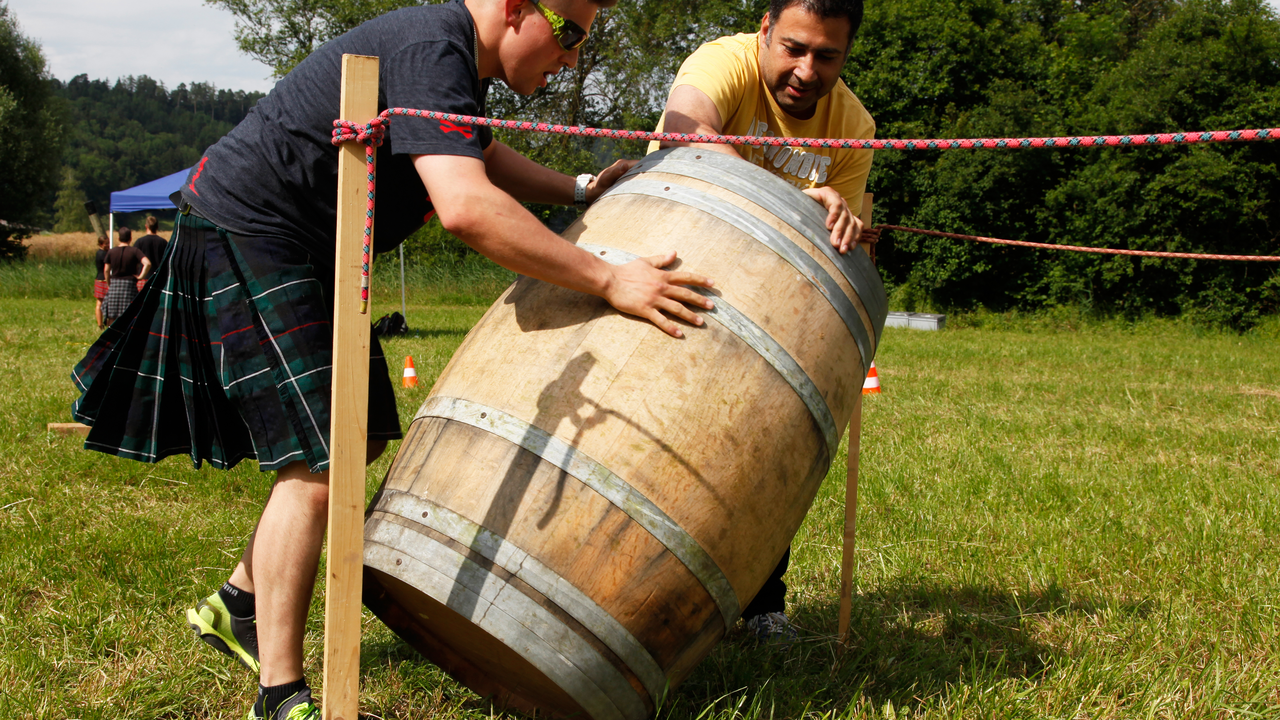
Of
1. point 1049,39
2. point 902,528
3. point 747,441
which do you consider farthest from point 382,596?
point 1049,39

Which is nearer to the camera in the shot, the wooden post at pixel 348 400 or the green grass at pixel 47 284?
the wooden post at pixel 348 400

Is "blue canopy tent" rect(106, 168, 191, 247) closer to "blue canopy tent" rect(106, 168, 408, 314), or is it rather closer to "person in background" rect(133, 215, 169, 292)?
"blue canopy tent" rect(106, 168, 408, 314)

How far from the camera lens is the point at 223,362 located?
6.93 ft

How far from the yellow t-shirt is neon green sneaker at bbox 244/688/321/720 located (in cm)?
169

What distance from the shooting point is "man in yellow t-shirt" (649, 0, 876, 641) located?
251cm

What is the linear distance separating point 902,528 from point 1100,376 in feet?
22.7

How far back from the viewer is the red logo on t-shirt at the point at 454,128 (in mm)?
1859

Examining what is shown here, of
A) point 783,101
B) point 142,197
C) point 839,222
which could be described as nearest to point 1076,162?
point 142,197

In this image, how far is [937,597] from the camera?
320 cm

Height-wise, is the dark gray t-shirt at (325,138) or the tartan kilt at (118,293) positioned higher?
the dark gray t-shirt at (325,138)

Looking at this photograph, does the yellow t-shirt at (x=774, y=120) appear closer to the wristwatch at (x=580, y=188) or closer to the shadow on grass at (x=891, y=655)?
the wristwatch at (x=580, y=188)

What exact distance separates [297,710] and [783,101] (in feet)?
6.77

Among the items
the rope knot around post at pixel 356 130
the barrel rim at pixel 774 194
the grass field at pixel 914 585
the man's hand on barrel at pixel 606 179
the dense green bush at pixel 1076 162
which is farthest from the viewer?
the dense green bush at pixel 1076 162

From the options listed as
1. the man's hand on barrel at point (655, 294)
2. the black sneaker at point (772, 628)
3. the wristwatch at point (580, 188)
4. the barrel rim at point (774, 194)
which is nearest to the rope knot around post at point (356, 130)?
the man's hand on barrel at point (655, 294)
